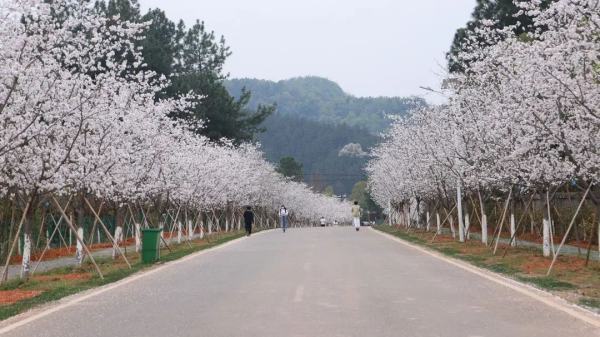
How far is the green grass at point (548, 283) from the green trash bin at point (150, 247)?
1181 centimetres

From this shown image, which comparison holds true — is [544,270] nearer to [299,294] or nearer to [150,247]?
[299,294]

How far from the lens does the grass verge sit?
43.4 feet

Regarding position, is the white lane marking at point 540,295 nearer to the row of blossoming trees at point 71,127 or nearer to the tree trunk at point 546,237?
the tree trunk at point 546,237

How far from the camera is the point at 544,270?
18.1m

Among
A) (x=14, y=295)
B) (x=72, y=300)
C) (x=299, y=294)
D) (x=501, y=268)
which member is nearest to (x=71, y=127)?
(x=14, y=295)

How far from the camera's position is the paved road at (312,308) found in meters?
9.38

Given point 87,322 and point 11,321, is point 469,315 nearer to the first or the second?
point 87,322

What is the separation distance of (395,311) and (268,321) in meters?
2.06

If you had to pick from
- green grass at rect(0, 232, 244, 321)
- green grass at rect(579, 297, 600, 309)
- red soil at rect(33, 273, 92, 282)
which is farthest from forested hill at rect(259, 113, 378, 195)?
green grass at rect(579, 297, 600, 309)

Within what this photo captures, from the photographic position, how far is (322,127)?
19050 cm

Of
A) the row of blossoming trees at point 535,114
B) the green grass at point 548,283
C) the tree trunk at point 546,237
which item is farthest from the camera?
the tree trunk at point 546,237

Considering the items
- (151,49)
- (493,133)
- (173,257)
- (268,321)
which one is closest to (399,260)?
(493,133)

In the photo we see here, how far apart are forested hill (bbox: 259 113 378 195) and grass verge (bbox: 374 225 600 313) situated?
479ft

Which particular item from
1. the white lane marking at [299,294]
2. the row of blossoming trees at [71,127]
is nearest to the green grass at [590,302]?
the white lane marking at [299,294]
